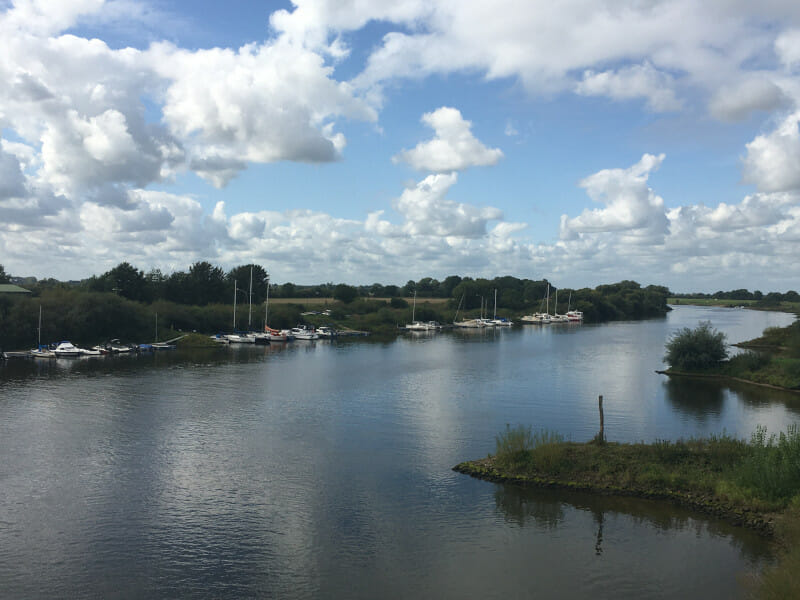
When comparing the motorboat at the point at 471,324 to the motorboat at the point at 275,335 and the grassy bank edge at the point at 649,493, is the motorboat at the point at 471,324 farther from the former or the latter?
the grassy bank edge at the point at 649,493

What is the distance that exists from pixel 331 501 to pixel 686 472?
51.6ft

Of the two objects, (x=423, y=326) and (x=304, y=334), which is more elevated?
(x=423, y=326)

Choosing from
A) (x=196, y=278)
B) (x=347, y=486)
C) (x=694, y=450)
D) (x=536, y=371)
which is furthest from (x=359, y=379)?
(x=196, y=278)

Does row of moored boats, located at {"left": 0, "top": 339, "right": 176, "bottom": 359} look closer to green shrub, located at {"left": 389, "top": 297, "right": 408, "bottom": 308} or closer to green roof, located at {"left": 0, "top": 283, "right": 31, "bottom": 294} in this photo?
green roof, located at {"left": 0, "top": 283, "right": 31, "bottom": 294}

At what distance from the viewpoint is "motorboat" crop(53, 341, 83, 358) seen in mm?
76562

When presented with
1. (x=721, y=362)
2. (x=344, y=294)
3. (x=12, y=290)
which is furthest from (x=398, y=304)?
(x=721, y=362)

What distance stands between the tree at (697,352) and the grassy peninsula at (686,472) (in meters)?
38.9

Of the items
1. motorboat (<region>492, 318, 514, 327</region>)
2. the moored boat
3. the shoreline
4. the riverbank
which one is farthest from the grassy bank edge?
motorboat (<region>492, 318, 514, 327</region>)

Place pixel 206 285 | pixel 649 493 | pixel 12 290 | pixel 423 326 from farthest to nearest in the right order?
1. pixel 423 326
2. pixel 206 285
3. pixel 12 290
4. pixel 649 493

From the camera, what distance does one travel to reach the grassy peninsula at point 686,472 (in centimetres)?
2420

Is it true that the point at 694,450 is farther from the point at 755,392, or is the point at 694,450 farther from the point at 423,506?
the point at 755,392

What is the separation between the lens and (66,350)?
253 feet

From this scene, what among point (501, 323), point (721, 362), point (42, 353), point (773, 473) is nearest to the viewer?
point (773, 473)

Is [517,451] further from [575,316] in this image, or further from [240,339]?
[575,316]
